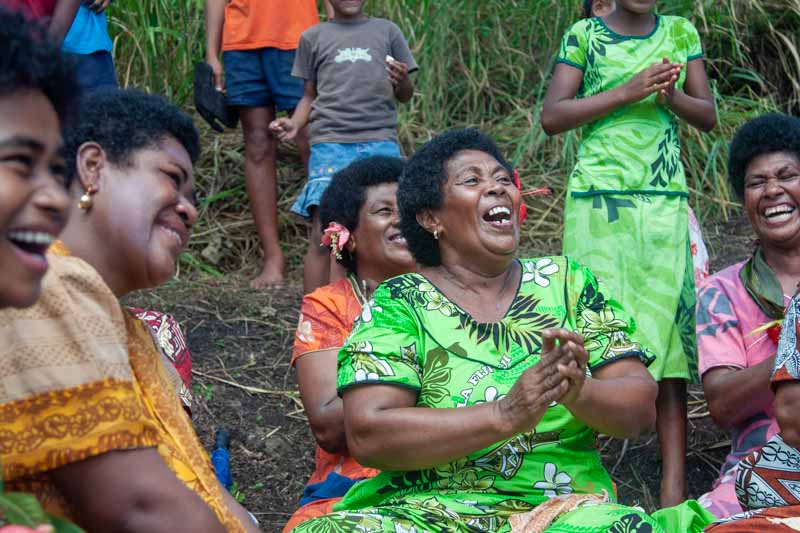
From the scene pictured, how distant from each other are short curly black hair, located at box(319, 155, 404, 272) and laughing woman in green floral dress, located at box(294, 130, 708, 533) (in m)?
0.82

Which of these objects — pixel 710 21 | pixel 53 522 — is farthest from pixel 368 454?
pixel 710 21

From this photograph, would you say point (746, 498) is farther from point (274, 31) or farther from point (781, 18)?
point (781, 18)

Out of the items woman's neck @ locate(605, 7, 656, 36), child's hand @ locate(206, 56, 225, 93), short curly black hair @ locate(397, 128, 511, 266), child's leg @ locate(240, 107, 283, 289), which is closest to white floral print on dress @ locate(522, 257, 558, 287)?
short curly black hair @ locate(397, 128, 511, 266)

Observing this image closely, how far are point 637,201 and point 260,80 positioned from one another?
2.33m

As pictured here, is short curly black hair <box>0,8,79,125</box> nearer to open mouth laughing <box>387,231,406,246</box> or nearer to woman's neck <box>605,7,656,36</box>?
open mouth laughing <box>387,231,406,246</box>

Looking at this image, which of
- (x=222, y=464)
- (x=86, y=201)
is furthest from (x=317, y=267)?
(x=86, y=201)

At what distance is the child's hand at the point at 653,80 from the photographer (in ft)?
12.5

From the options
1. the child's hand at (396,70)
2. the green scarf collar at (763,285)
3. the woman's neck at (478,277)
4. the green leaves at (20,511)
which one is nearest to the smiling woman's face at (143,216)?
the green leaves at (20,511)

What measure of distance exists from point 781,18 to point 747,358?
421 cm

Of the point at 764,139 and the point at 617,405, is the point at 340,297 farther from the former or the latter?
the point at 764,139

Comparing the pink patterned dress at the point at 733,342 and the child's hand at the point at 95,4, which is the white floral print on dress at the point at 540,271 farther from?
the child's hand at the point at 95,4

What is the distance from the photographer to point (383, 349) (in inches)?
107

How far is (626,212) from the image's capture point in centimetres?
394

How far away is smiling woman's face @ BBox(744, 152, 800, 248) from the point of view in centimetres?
355
